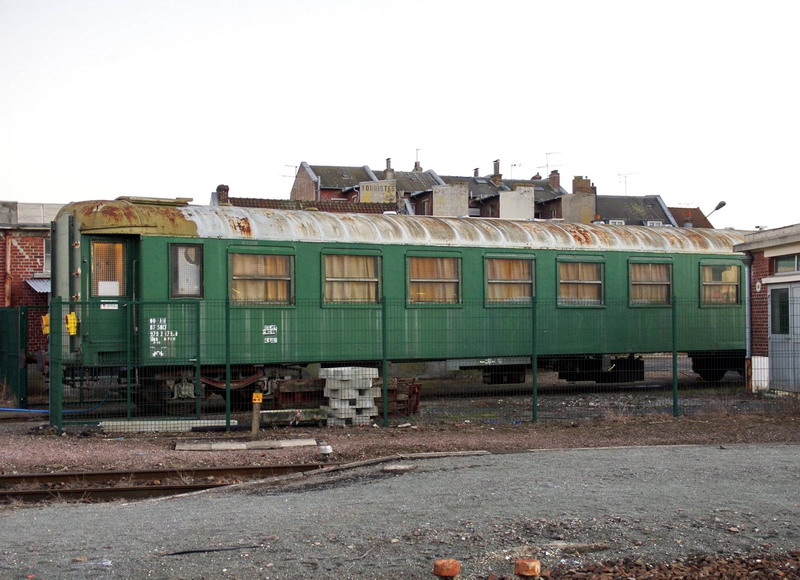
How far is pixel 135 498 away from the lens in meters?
8.65

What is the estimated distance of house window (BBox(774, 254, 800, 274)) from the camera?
1627cm

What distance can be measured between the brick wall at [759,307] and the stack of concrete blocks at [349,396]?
317 inches

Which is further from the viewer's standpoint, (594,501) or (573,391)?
(573,391)

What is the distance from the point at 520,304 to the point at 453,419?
161 inches

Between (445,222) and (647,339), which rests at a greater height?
(445,222)

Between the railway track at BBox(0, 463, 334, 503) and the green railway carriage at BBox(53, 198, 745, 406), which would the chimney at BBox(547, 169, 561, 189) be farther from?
the railway track at BBox(0, 463, 334, 503)

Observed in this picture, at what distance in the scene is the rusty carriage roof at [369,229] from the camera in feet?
46.7

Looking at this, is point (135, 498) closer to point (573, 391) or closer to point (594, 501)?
point (594, 501)

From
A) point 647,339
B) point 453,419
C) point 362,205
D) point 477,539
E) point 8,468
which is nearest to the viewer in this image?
point 477,539

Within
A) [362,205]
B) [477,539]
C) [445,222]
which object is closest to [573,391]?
[445,222]

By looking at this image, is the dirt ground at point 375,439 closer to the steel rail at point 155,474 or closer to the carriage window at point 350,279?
the steel rail at point 155,474

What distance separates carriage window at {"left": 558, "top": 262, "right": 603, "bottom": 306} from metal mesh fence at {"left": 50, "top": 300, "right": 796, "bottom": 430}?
167 mm

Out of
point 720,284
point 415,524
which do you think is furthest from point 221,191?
point 415,524

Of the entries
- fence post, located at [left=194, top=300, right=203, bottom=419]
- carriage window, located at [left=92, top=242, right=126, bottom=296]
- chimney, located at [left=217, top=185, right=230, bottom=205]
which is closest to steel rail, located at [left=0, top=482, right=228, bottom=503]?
fence post, located at [left=194, top=300, right=203, bottom=419]
